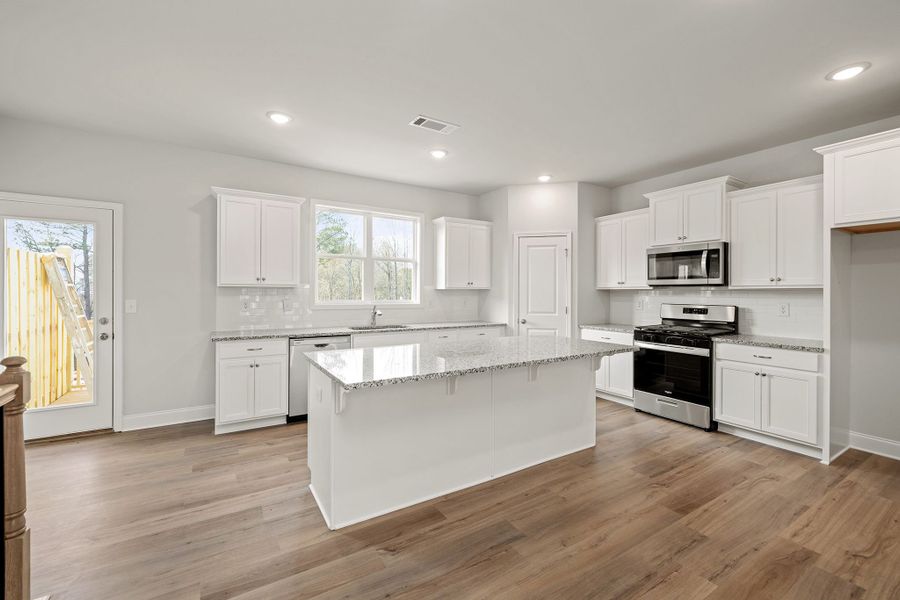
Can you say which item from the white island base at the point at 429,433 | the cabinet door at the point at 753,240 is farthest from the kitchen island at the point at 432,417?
the cabinet door at the point at 753,240

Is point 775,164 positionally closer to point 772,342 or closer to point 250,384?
point 772,342

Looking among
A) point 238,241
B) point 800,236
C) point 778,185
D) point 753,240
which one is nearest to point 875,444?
point 800,236

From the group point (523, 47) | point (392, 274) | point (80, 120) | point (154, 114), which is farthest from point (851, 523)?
point (80, 120)

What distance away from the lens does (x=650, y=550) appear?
2.08 meters

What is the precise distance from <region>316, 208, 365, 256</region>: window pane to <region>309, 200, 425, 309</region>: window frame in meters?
0.05

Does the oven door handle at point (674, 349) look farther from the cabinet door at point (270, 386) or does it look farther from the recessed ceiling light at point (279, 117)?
the recessed ceiling light at point (279, 117)

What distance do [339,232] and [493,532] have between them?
3846 mm

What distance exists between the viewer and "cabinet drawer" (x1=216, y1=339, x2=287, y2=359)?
3.77 m

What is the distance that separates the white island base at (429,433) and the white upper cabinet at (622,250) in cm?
212

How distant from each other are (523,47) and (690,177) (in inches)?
128

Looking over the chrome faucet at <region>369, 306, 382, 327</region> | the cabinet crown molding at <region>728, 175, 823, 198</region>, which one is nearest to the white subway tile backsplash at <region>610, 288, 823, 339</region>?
the cabinet crown molding at <region>728, 175, 823, 198</region>

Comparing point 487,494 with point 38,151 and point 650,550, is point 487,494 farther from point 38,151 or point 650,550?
point 38,151

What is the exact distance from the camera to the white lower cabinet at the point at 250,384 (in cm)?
376

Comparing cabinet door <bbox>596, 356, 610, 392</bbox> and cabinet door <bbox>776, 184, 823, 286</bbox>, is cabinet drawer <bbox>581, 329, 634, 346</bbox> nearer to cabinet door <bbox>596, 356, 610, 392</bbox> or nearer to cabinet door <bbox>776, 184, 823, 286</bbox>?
cabinet door <bbox>596, 356, 610, 392</bbox>
